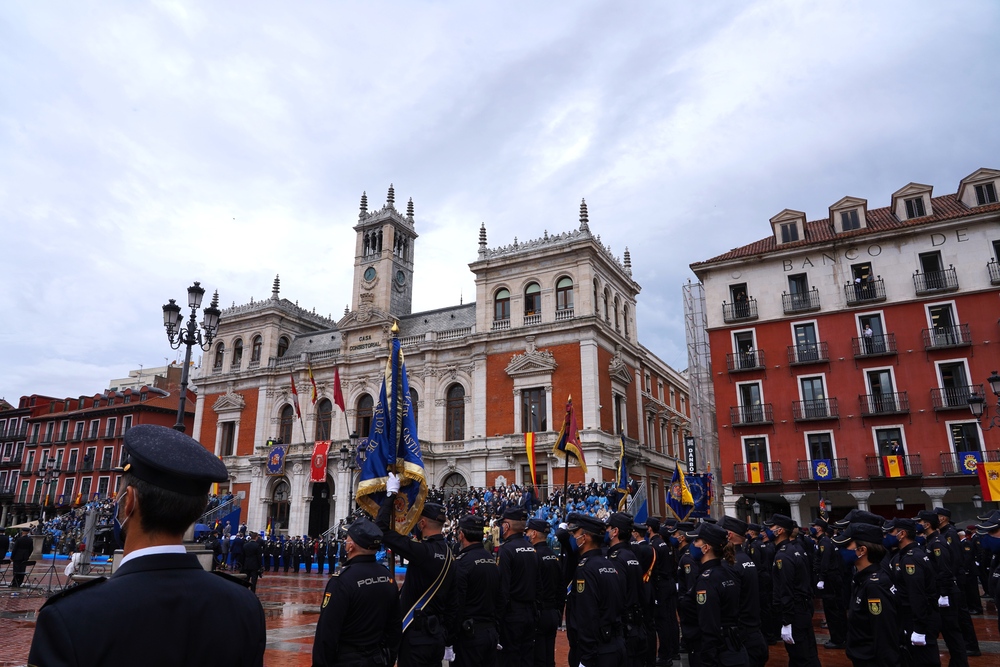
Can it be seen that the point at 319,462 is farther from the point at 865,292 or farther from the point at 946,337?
the point at 946,337

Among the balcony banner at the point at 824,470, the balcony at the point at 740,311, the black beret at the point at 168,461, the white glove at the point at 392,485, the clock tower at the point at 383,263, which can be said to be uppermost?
the clock tower at the point at 383,263

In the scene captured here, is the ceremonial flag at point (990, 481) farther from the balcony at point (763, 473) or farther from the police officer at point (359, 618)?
the police officer at point (359, 618)

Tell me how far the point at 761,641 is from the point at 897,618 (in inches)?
59.7

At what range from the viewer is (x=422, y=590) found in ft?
19.6

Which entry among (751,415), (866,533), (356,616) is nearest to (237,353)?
(751,415)

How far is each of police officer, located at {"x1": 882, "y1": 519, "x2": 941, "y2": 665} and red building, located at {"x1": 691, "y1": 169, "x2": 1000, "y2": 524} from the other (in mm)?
19096

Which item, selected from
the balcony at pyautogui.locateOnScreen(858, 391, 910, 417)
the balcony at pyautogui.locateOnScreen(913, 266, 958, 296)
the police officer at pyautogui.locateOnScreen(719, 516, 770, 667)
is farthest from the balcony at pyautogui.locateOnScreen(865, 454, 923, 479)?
the police officer at pyautogui.locateOnScreen(719, 516, 770, 667)

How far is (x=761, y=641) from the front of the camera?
6867 millimetres

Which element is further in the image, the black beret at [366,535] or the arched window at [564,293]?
the arched window at [564,293]

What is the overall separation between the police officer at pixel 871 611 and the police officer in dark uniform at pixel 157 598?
→ 6.42m

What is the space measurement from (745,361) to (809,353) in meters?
2.53

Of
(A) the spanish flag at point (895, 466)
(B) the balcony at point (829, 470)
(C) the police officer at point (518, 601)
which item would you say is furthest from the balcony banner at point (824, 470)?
(C) the police officer at point (518, 601)

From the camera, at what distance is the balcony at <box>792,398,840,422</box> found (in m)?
26.3

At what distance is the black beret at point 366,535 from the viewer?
17.5 ft
